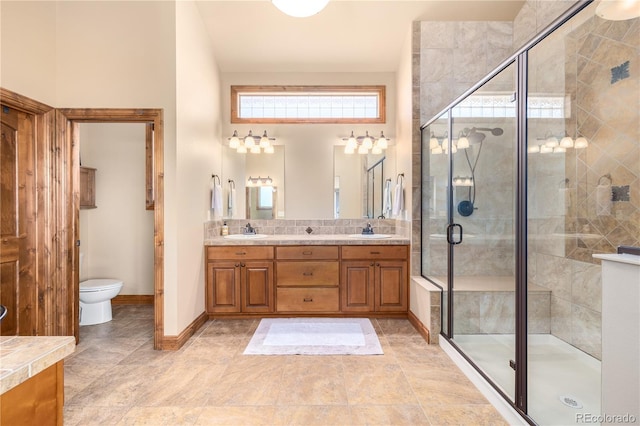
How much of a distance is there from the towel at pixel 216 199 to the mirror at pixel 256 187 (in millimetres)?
391

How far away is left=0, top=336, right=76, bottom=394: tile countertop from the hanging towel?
356cm

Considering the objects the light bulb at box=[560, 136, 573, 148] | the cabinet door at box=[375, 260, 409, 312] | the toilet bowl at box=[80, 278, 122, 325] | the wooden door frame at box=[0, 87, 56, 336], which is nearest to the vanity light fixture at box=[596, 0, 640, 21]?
the light bulb at box=[560, 136, 573, 148]

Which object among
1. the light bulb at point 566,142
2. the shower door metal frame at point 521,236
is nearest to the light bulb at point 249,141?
the shower door metal frame at point 521,236

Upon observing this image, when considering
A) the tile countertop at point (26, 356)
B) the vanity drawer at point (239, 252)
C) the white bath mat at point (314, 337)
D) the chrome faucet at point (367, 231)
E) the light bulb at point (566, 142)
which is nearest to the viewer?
the tile countertop at point (26, 356)

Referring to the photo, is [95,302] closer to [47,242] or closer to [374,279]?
[47,242]

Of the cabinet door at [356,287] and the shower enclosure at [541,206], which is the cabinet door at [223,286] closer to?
the cabinet door at [356,287]

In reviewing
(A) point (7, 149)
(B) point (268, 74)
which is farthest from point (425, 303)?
(A) point (7, 149)

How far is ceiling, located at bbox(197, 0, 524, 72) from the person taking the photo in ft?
10.8

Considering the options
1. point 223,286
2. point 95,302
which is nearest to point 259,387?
point 223,286

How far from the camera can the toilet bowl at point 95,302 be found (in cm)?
346

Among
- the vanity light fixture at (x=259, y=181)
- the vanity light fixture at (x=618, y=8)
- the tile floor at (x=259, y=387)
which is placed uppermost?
the vanity light fixture at (x=618, y=8)

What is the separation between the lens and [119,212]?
14.0 feet

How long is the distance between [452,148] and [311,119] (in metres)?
1.94

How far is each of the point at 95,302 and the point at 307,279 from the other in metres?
2.25
